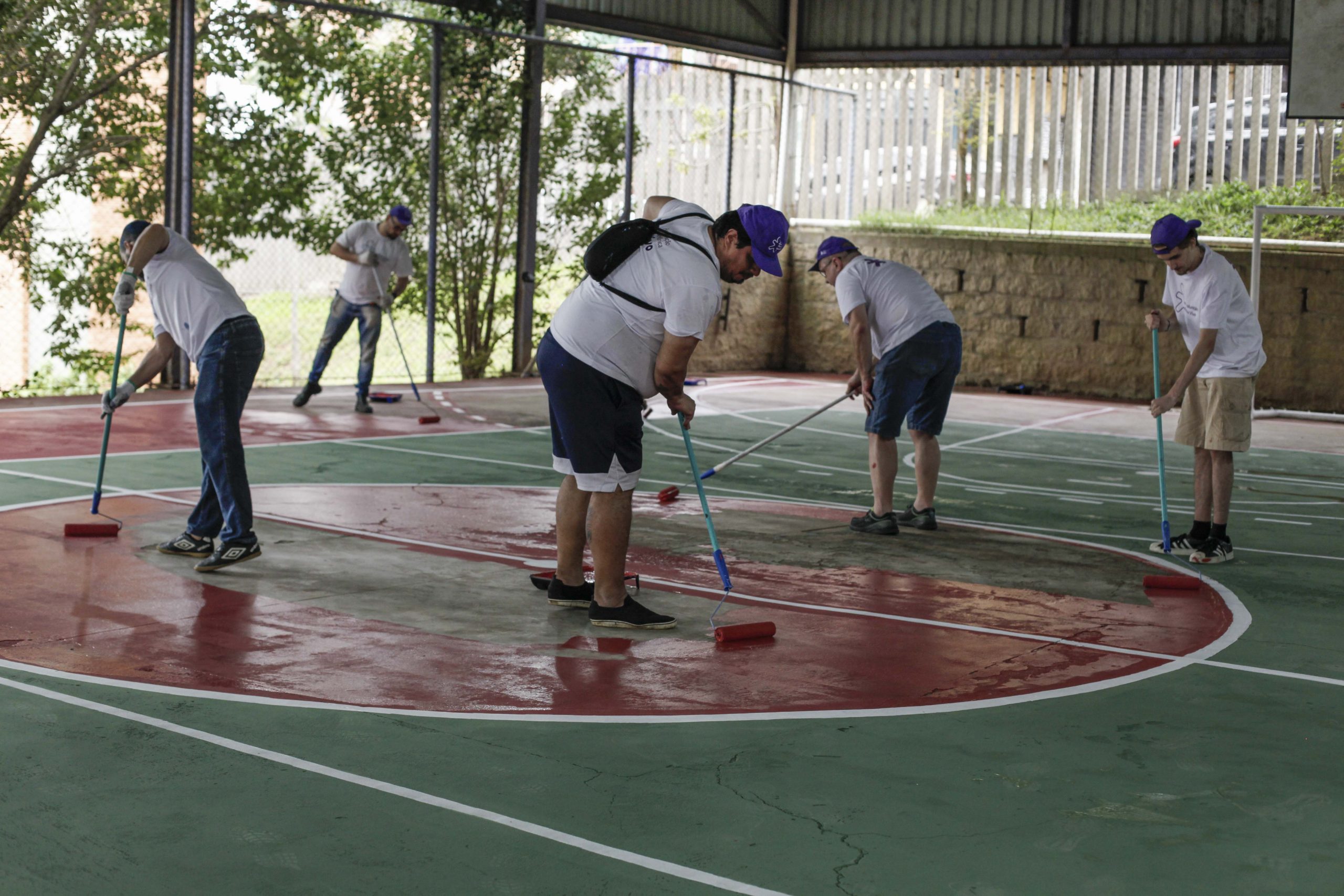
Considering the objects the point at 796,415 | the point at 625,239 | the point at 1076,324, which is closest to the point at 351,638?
the point at 625,239

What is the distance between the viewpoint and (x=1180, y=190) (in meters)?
20.0

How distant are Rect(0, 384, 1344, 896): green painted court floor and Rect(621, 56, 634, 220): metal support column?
1430 cm

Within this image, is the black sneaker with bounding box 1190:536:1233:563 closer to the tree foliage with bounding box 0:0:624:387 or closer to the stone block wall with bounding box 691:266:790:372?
the tree foliage with bounding box 0:0:624:387

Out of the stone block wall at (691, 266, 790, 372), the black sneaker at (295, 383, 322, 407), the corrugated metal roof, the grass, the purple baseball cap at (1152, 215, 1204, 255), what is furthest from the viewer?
the stone block wall at (691, 266, 790, 372)

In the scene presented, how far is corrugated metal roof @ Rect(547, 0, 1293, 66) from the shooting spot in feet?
64.1

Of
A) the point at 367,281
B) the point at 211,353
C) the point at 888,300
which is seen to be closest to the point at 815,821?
the point at 211,353

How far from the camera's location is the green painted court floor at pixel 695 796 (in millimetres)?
3451

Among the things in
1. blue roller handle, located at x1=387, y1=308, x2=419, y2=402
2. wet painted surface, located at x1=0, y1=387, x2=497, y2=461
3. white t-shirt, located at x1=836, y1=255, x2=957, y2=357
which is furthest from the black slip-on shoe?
blue roller handle, located at x1=387, y1=308, x2=419, y2=402

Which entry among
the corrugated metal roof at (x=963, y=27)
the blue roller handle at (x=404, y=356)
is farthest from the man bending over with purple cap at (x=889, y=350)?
the corrugated metal roof at (x=963, y=27)

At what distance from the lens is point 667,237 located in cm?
570

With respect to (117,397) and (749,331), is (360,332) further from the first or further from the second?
(749,331)

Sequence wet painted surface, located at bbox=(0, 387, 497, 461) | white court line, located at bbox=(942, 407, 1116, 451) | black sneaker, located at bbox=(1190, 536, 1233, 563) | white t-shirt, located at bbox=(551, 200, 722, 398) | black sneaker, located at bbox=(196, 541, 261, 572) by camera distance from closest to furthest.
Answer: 1. white t-shirt, located at bbox=(551, 200, 722, 398)
2. black sneaker, located at bbox=(196, 541, 261, 572)
3. black sneaker, located at bbox=(1190, 536, 1233, 563)
4. wet painted surface, located at bbox=(0, 387, 497, 461)
5. white court line, located at bbox=(942, 407, 1116, 451)

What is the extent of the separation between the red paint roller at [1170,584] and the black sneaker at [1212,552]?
2.22ft

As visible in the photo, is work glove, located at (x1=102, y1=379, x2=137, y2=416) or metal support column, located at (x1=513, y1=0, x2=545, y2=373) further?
metal support column, located at (x1=513, y1=0, x2=545, y2=373)
